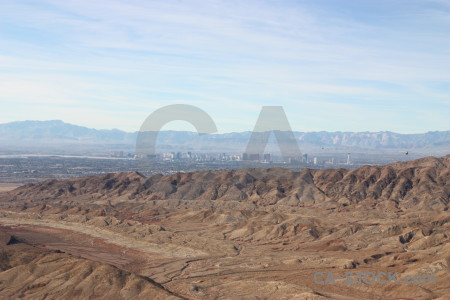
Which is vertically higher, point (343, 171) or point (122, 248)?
point (343, 171)

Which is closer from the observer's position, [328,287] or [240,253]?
[328,287]

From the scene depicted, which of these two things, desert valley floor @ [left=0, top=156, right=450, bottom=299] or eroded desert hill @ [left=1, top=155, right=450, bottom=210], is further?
eroded desert hill @ [left=1, top=155, right=450, bottom=210]

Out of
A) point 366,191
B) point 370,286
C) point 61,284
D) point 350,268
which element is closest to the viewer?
point 61,284

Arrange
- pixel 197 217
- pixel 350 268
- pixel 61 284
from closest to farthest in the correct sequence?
pixel 61 284, pixel 350 268, pixel 197 217

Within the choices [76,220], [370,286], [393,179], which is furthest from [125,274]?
[393,179]

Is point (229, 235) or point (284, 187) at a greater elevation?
point (284, 187)

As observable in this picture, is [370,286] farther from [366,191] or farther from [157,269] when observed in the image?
[366,191]

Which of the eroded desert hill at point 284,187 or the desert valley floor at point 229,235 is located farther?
the eroded desert hill at point 284,187

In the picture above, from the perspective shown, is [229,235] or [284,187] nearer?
[229,235]
